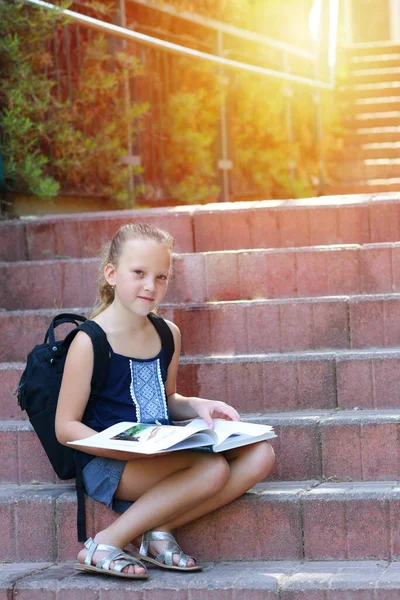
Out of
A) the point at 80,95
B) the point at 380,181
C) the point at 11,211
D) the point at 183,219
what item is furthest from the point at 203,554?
the point at 380,181

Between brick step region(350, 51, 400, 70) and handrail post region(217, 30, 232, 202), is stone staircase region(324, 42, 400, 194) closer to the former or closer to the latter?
brick step region(350, 51, 400, 70)

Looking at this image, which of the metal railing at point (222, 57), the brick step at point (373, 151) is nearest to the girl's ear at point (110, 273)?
the metal railing at point (222, 57)

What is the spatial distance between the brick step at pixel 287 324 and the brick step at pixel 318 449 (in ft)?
1.75

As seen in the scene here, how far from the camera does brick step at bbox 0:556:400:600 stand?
319 cm

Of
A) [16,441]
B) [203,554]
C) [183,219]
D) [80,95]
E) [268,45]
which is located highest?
[268,45]

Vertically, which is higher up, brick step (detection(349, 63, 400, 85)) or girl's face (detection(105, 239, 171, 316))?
brick step (detection(349, 63, 400, 85))

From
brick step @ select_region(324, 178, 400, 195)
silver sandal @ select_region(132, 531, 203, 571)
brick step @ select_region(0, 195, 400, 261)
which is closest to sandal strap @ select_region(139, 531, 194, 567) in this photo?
silver sandal @ select_region(132, 531, 203, 571)

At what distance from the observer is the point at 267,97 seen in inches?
388

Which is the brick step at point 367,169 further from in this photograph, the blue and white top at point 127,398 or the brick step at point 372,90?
the blue and white top at point 127,398

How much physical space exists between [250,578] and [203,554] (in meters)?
0.34

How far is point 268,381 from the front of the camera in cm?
421

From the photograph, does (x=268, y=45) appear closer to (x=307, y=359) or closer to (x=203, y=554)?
(x=307, y=359)

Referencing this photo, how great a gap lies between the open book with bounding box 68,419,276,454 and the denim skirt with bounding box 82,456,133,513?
17 centimetres

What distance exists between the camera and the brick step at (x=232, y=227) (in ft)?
17.6
